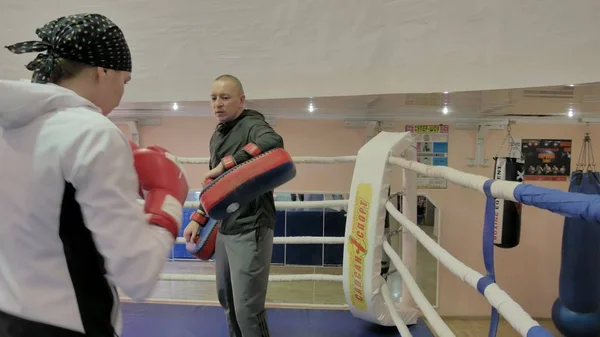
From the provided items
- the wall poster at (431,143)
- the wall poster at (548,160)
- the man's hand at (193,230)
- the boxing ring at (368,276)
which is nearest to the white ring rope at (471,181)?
the boxing ring at (368,276)

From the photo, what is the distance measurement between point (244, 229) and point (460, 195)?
2.71 metres

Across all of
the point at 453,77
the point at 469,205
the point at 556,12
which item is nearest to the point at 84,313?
the point at 453,77

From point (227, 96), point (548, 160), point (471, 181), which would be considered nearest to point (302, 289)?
point (548, 160)

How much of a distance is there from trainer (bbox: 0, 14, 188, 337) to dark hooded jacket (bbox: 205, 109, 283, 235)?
79 cm

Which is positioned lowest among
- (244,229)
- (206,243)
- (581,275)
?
(581,275)

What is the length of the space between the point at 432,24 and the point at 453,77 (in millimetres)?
197

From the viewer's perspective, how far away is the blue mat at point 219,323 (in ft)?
6.62

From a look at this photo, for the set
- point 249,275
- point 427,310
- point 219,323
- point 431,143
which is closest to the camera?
point 427,310

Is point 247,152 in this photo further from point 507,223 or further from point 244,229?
point 507,223

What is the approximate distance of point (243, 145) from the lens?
1.60 m

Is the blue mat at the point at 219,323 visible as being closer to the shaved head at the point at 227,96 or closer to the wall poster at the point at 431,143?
the shaved head at the point at 227,96

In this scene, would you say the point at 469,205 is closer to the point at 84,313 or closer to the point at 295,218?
→ the point at 295,218

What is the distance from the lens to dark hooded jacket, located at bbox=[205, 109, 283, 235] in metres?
1.56

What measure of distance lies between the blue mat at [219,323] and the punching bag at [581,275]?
2.01 meters
